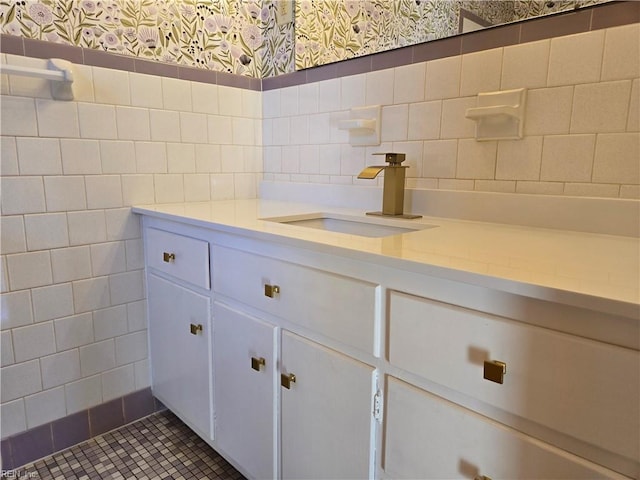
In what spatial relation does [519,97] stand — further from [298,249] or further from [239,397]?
[239,397]

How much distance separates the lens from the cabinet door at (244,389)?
44.8 inches

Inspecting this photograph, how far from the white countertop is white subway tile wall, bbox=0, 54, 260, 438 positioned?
0.44 meters

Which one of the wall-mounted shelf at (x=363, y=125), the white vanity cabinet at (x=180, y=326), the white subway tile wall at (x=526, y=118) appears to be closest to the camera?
the white subway tile wall at (x=526, y=118)

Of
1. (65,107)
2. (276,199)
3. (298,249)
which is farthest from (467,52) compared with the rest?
(65,107)

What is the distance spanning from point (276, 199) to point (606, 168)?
49.7 inches

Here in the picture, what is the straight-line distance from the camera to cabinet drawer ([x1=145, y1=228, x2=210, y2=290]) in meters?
1.32

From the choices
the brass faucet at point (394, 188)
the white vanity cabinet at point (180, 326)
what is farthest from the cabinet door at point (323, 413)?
the brass faucet at point (394, 188)

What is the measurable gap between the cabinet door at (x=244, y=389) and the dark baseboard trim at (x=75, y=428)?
1.79 feet

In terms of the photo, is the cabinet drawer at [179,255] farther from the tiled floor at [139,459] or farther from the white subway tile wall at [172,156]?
the tiled floor at [139,459]

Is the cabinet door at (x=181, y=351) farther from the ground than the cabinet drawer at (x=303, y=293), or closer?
closer

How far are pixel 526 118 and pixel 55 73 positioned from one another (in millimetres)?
1403

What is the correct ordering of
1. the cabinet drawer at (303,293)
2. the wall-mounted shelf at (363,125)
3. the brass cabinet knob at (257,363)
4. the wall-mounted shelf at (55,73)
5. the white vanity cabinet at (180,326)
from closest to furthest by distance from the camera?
1. the cabinet drawer at (303,293)
2. the brass cabinet knob at (257,363)
3. the wall-mounted shelf at (55,73)
4. the white vanity cabinet at (180,326)
5. the wall-mounted shelf at (363,125)

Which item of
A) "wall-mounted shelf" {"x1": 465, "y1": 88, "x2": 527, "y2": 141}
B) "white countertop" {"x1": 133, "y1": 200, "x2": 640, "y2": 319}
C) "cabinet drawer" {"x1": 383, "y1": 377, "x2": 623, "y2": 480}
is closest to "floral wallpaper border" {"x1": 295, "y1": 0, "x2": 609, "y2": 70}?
"wall-mounted shelf" {"x1": 465, "y1": 88, "x2": 527, "y2": 141}

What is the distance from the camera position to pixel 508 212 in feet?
3.91
